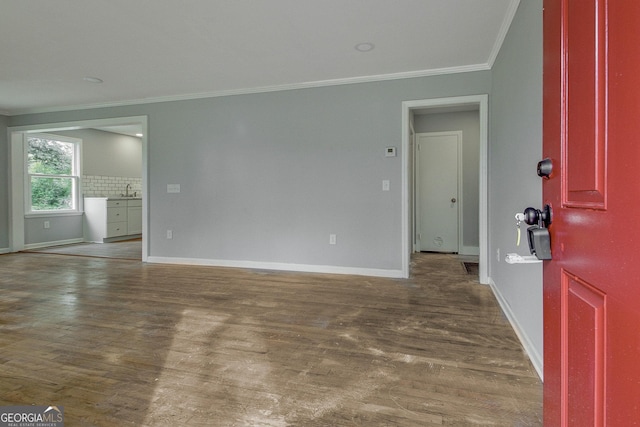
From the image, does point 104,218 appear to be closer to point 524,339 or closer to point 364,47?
point 364,47

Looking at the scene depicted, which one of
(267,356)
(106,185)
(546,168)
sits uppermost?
(106,185)

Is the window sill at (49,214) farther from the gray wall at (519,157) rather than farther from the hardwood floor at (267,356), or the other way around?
the gray wall at (519,157)

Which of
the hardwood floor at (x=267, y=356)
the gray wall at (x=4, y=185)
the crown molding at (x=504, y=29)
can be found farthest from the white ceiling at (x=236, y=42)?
the hardwood floor at (x=267, y=356)

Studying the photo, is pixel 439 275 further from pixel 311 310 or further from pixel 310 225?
pixel 311 310

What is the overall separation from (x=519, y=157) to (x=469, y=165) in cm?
345

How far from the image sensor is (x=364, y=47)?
3.21 meters

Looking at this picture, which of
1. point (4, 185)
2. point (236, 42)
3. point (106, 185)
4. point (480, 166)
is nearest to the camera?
point (236, 42)

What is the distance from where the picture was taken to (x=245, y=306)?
295 centimetres

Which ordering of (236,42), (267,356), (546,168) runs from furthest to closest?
(236,42), (267,356), (546,168)

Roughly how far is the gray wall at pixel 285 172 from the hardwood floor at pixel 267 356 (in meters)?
0.81

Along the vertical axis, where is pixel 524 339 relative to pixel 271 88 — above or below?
below

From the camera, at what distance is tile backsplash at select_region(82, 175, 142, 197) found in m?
7.31

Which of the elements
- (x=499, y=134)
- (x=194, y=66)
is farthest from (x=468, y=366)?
(x=194, y=66)

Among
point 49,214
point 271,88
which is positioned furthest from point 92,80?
point 49,214
